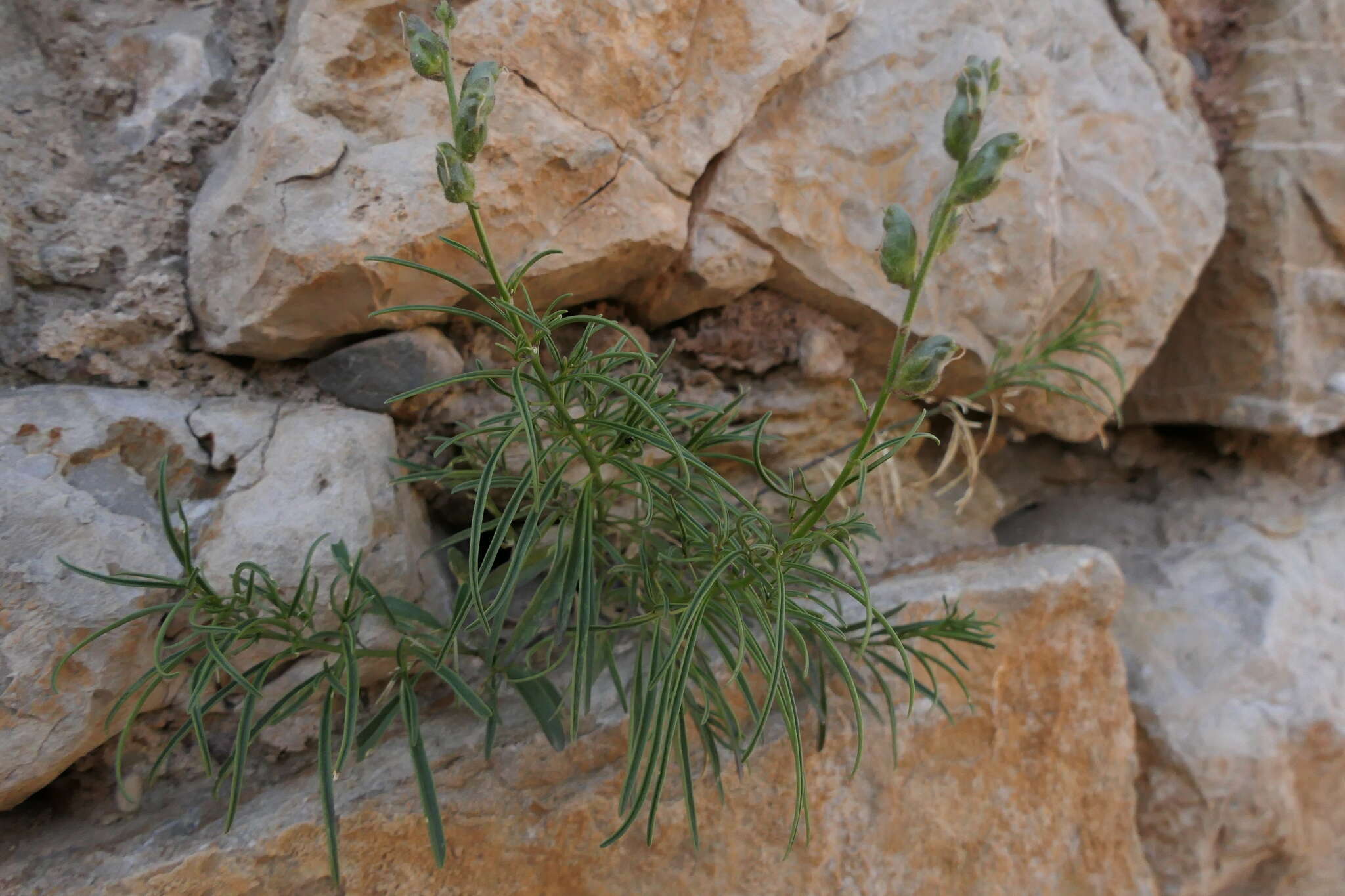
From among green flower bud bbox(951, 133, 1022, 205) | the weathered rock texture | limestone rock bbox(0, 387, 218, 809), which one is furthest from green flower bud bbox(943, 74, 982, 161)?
limestone rock bbox(0, 387, 218, 809)

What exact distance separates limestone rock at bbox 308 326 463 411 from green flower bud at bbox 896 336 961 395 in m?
0.78

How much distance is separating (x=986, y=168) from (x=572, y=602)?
30.0 inches

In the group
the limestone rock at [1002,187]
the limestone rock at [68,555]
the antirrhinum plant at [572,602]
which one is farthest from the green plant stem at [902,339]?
the limestone rock at [68,555]

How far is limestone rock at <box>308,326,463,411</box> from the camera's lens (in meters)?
1.28

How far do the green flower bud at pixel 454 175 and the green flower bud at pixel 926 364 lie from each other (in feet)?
1.41

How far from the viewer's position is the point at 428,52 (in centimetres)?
78

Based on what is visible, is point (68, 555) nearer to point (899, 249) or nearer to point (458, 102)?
point (458, 102)

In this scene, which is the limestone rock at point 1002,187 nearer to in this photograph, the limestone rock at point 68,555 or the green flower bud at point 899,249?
the green flower bud at point 899,249

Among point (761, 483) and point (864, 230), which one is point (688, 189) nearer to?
point (864, 230)

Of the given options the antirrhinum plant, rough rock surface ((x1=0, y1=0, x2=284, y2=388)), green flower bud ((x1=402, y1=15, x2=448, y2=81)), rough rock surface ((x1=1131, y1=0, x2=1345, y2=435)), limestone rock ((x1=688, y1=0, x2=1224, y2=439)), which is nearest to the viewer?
green flower bud ((x1=402, y1=15, x2=448, y2=81))

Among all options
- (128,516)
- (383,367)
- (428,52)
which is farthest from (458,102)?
(128,516)

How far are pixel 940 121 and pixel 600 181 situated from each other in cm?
67

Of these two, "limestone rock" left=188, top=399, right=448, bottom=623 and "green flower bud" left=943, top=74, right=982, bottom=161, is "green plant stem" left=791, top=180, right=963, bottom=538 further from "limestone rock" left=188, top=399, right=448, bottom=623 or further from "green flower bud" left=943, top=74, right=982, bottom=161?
"limestone rock" left=188, top=399, right=448, bottom=623

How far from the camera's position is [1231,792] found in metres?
1.67
